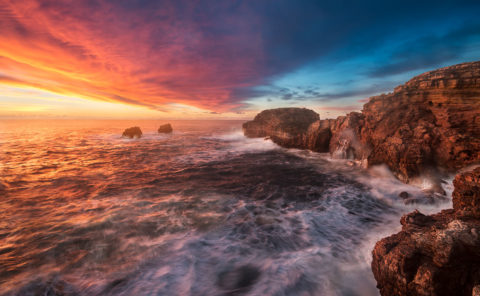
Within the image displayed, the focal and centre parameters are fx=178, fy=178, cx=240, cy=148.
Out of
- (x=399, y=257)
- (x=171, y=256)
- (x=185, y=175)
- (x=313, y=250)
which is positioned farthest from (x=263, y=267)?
(x=185, y=175)

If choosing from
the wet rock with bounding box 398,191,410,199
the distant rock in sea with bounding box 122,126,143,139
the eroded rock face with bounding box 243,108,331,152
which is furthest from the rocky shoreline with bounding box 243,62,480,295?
the distant rock in sea with bounding box 122,126,143,139

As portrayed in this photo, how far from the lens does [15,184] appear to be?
10.5 m

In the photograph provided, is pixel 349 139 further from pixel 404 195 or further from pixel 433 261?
pixel 433 261

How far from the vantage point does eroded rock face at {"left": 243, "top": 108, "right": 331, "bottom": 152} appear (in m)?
19.0

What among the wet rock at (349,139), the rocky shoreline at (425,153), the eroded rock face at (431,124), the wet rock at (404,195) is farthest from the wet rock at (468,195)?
the wet rock at (349,139)

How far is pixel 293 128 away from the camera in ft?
78.0

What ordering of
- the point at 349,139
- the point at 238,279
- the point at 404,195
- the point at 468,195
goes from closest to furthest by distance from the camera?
the point at 468,195, the point at 238,279, the point at 404,195, the point at 349,139

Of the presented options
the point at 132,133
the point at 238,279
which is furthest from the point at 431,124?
the point at 132,133

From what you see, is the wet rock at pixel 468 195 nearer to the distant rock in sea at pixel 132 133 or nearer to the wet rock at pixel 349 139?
the wet rock at pixel 349 139

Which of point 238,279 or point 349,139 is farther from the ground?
point 349,139

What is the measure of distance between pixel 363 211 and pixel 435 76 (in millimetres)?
9847

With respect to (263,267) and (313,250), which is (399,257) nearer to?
(313,250)

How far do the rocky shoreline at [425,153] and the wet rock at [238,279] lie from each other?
273 centimetres

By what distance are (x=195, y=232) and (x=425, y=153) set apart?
1249cm
